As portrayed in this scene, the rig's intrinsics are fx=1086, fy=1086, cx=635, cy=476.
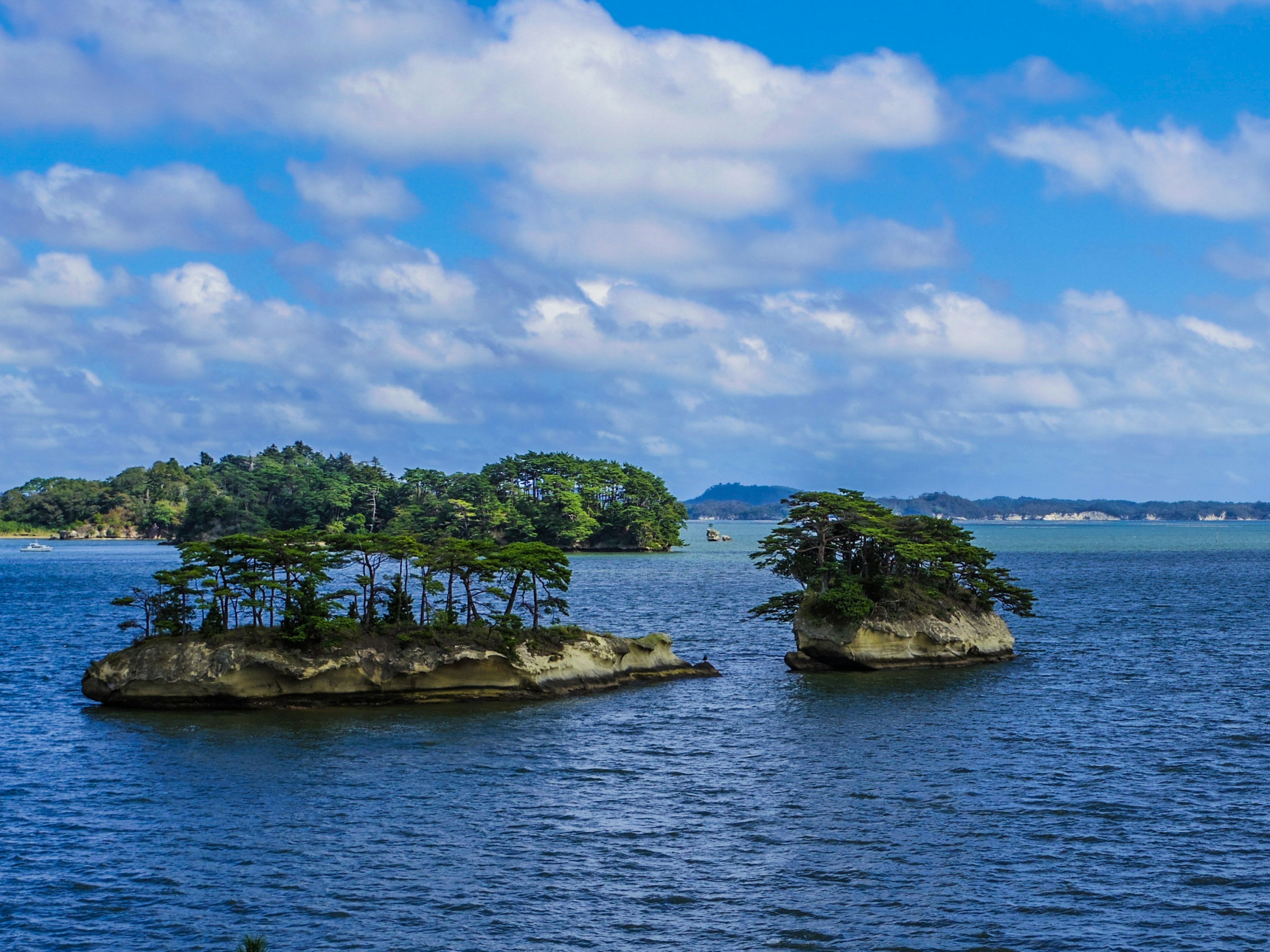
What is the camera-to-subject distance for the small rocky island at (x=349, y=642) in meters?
48.5

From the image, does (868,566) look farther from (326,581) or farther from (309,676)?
(309,676)

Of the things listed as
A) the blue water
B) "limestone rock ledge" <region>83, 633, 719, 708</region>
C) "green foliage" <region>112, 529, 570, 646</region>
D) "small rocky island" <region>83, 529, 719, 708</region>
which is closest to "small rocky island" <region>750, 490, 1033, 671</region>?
the blue water

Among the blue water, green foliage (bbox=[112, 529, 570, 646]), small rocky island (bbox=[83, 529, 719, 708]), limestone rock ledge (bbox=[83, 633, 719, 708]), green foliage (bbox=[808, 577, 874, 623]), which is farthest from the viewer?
green foliage (bbox=[808, 577, 874, 623])

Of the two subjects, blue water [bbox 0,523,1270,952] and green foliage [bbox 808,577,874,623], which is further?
green foliage [bbox 808,577,874,623]

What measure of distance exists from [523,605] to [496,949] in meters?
35.1

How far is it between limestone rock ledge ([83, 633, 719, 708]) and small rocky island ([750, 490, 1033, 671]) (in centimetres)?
1583

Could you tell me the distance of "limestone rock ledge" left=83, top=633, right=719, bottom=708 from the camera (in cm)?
4816

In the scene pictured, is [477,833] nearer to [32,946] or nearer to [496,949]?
[496,949]

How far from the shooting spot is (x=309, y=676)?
160 feet

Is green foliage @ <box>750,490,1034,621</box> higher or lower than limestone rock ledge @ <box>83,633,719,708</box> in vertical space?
higher

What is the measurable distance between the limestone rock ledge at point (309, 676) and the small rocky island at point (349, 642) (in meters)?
0.05

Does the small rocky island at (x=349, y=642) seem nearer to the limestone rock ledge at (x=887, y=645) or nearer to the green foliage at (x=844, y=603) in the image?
the limestone rock ledge at (x=887, y=645)

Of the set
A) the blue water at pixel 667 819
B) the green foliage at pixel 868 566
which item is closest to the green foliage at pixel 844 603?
the green foliage at pixel 868 566

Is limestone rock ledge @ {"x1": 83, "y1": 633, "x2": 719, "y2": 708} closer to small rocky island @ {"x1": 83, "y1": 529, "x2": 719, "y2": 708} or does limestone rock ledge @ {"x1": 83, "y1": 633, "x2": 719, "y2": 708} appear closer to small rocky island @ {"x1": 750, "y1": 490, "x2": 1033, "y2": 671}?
small rocky island @ {"x1": 83, "y1": 529, "x2": 719, "y2": 708}
